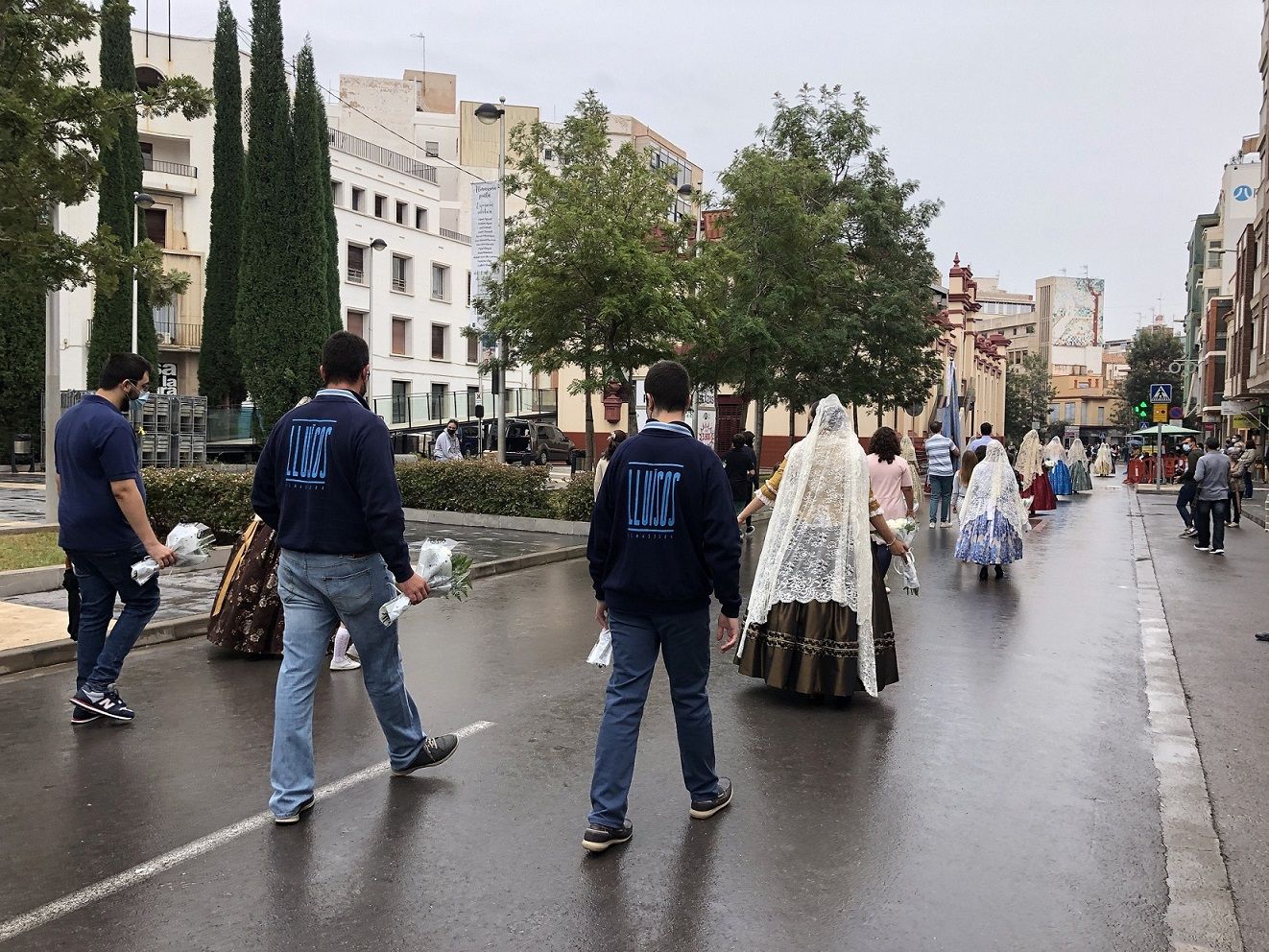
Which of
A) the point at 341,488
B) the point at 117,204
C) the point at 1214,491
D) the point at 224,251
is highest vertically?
the point at 117,204

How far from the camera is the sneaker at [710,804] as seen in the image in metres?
4.65

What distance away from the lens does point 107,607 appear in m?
6.05

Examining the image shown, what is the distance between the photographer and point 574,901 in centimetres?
383

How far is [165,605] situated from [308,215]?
94.8ft

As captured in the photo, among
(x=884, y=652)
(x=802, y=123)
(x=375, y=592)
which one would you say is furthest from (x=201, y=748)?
(x=802, y=123)

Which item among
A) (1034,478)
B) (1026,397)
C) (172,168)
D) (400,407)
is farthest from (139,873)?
(1026,397)

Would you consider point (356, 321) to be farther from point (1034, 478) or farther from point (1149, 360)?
point (1149, 360)

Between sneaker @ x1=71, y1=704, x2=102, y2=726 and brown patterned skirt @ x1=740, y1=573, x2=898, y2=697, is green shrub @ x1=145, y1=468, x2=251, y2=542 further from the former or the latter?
brown patterned skirt @ x1=740, y1=573, x2=898, y2=697

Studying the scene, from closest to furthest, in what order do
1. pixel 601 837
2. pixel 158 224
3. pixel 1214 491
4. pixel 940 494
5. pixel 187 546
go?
1. pixel 601 837
2. pixel 187 546
3. pixel 1214 491
4. pixel 940 494
5. pixel 158 224

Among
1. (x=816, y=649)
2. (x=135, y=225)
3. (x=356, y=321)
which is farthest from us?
(x=356, y=321)

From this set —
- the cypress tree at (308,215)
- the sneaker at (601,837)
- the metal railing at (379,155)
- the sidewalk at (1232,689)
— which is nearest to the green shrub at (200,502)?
the sneaker at (601,837)

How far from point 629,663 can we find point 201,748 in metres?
2.60

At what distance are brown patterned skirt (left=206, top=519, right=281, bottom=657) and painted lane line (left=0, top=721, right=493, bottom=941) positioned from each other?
9.90 feet

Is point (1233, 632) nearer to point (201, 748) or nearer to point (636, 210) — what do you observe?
point (201, 748)
